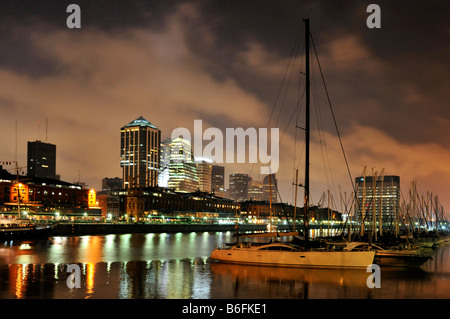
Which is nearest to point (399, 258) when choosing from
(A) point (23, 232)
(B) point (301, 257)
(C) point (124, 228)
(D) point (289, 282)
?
(B) point (301, 257)

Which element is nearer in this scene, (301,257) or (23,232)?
(301,257)

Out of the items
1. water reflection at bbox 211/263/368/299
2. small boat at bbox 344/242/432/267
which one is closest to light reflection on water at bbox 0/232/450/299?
water reflection at bbox 211/263/368/299

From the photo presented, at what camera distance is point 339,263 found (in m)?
32.9

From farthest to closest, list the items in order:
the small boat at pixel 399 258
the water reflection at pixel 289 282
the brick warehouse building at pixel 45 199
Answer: the brick warehouse building at pixel 45 199
the small boat at pixel 399 258
the water reflection at pixel 289 282

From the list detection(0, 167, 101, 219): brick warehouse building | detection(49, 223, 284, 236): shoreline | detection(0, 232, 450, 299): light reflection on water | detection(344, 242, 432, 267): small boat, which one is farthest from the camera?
detection(0, 167, 101, 219): brick warehouse building

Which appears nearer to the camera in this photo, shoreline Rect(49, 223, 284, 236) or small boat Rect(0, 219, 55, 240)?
small boat Rect(0, 219, 55, 240)

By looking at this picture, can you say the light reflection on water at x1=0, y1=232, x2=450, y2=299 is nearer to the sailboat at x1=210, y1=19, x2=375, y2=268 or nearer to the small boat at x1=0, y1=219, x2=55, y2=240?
the sailboat at x1=210, y1=19, x2=375, y2=268

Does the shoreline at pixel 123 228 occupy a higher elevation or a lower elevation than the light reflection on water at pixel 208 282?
lower

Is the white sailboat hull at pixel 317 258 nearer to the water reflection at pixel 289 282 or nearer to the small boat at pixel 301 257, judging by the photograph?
the small boat at pixel 301 257

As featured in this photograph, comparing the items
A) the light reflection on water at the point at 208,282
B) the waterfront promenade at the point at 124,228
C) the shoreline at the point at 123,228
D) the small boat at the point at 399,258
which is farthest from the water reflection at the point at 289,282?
the waterfront promenade at the point at 124,228

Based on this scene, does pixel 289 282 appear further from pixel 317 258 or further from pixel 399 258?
pixel 399 258
